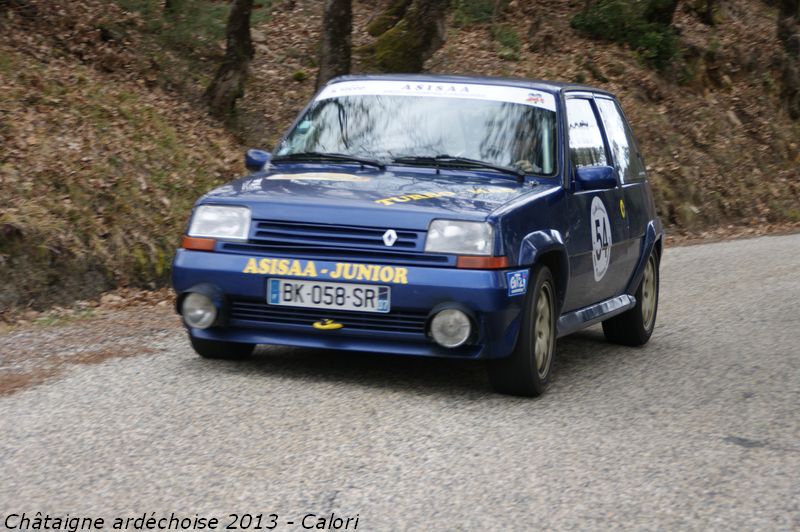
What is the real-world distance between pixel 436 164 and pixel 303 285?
1.31m

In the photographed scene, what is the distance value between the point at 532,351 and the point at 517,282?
0.41 meters

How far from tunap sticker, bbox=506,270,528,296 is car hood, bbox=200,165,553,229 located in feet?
1.10

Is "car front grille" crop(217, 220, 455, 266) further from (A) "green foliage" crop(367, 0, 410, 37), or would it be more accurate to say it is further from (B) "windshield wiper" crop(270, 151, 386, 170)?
(A) "green foliage" crop(367, 0, 410, 37)

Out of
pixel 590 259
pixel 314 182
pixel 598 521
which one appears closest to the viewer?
pixel 598 521

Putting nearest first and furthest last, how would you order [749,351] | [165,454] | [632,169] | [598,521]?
1. [598,521]
2. [165,454]
3. [749,351]
4. [632,169]

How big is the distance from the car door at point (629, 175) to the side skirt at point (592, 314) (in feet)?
0.82

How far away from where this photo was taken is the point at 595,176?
7.29 m

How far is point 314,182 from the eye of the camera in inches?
269

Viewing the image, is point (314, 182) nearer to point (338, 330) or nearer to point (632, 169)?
point (338, 330)

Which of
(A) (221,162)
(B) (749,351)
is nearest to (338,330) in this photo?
(B) (749,351)

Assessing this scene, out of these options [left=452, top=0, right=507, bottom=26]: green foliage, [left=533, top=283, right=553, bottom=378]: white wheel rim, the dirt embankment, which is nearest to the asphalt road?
[left=533, top=283, right=553, bottom=378]: white wheel rim

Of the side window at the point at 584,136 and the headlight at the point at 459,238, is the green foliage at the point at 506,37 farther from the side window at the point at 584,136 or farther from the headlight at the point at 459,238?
the headlight at the point at 459,238

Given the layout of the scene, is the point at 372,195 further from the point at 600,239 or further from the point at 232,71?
the point at 232,71

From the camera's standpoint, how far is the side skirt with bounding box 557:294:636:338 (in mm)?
7148
